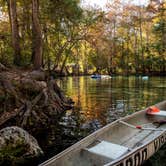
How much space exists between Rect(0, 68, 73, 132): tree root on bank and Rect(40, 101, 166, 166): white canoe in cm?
381

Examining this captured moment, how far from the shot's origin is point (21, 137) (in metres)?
7.26

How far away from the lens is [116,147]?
6484mm

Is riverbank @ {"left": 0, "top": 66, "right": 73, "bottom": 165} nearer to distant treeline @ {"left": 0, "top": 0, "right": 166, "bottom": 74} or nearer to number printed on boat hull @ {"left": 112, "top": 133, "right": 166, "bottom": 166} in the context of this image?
number printed on boat hull @ {"left": 112, "top": 133, "right": 166, "bottom": 166}

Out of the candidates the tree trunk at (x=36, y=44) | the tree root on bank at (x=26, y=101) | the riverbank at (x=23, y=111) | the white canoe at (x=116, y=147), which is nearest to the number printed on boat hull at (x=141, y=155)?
the white canoe at (x=116, y=147)

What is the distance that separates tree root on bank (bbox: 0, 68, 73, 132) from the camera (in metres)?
10.1

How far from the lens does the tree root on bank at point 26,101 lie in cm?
1015

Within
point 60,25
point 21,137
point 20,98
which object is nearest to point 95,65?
point 60,25

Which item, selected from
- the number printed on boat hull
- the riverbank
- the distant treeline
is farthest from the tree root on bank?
the distant treeline

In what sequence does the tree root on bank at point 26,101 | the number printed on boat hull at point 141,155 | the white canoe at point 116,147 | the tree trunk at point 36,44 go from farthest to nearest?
the tree trunk at point 36,44
the tree root on bank at point 26,101
the white canoe at point 116,147
the number printed on boat hull at point 141,155

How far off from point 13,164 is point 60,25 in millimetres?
18121

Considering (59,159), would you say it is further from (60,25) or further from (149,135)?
(60,25)

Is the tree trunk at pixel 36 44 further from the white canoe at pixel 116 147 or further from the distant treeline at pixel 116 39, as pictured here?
the distant treeline at pixel 116 39

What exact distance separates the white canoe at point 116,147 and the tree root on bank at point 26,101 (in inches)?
150

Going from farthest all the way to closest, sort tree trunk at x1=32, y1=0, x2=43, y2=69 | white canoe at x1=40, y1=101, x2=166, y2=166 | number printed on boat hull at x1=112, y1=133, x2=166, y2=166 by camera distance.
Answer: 1. tree trunk at x1=32, y1=0, x2=43, y2=69
2. white canoe at x1=40, y1=101, x2=166, y2=166
3. number printed on boat hull at x1=112, y1=133, x2=166, y2=166
